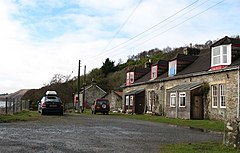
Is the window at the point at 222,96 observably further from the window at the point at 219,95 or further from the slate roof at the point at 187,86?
the slate roof at the point at 187,86

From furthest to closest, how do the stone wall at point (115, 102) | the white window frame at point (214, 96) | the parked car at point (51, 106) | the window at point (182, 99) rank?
the stone wall at point (115, 102) < the parked car at point (51, 106) < the window at point (182, 99) < the white window frame at point (214, 96)

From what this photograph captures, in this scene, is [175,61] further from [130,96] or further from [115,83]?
[115,83]

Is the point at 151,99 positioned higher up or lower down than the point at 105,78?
lower down

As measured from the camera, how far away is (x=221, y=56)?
94.0 feet

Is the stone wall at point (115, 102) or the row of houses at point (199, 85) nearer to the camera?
the row of houses at point (199, 85)

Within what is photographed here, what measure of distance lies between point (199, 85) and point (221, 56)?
3.45m

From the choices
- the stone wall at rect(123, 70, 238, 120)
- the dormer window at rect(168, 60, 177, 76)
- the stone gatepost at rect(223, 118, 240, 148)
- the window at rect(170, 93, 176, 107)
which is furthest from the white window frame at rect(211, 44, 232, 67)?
the stone gatepost at rect(223, 118, 240, 148)

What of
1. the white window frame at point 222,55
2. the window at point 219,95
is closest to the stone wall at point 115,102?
the window at point 219,95

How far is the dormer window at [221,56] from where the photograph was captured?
92.4ft

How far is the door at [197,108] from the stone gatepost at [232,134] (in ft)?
64.4

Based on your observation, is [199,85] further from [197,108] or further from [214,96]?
[197,108]

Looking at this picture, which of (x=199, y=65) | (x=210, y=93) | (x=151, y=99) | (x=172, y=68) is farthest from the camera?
(x=151, y=99)

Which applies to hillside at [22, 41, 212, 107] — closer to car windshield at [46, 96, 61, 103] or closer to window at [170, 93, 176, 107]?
window at [170, 93, 176, 107]

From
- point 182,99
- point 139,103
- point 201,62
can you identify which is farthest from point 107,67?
point 182,99
